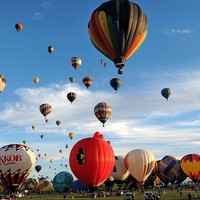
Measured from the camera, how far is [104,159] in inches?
1033

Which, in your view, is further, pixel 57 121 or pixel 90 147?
pixel 57 121

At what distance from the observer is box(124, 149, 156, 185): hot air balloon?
1599 inches

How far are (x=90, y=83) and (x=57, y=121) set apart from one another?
15.8 metres

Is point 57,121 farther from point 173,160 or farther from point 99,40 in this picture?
point 99,40

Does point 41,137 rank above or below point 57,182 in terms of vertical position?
above

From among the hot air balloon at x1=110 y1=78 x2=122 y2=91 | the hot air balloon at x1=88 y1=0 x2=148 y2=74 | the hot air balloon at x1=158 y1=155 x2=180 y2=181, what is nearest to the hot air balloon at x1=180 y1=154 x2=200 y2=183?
the hot air balloon at x1=158 y1=155 x2=180 y2=181

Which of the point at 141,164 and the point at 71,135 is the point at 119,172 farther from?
the point at 71,135

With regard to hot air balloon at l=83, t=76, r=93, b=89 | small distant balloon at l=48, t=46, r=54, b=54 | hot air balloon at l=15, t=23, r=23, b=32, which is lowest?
hot air balloon at l=83, t=76, r=93, b=89

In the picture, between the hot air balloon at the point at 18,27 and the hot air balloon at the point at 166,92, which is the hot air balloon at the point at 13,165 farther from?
the hot air balloon at the point at 166,92

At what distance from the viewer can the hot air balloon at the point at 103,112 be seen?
38.2m

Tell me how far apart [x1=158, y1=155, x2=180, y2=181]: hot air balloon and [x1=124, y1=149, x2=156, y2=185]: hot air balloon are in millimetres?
8674

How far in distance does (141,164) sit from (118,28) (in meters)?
21.8

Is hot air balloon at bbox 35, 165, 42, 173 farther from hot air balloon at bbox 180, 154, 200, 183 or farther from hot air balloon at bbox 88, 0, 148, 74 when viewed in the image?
hot air balloon at bbox 88, 0, 148, 74

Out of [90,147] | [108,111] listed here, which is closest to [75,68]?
[108,111]
